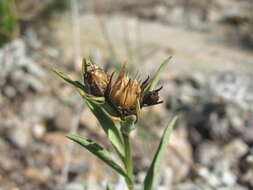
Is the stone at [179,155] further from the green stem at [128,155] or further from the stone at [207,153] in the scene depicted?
A: the green stem at [128,155]

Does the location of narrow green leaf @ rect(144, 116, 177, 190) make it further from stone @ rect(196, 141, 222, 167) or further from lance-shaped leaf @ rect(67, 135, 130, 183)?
stone @ rect(196, 141, 222, 167)

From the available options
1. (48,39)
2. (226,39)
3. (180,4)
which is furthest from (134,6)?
(48,39)

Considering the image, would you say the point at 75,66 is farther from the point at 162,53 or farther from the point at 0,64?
the point at 162,53

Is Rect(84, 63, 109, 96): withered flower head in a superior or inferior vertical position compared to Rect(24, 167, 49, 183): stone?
superior

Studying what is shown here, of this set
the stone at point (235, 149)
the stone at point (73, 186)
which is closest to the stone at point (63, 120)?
the stone at point (73, 186)

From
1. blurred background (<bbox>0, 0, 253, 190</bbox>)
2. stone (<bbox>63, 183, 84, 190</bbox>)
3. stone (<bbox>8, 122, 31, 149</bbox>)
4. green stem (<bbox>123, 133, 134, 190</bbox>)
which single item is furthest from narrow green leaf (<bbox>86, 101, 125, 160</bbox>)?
stone (<bbox>8, 122, 31, 149</bbox>)

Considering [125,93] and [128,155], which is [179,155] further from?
[125,93]
